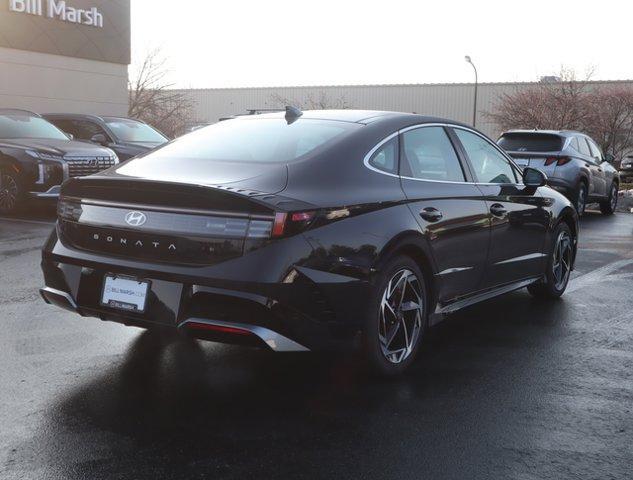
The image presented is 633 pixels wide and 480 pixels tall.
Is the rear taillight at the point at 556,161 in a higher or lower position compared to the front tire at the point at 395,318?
higher

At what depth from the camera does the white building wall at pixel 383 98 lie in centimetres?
6172

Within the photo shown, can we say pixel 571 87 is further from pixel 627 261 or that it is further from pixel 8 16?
pixel 627 261

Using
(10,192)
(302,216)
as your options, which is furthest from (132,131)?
(302,216)

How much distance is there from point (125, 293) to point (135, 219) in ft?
1.24

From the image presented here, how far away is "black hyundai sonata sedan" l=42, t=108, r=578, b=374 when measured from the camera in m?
3.90

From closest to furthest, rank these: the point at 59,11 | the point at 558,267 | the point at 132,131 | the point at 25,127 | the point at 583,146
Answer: the point at 558,267, the point at 25,127, the point at 583,146, the point at 132,131, the point at 59,11

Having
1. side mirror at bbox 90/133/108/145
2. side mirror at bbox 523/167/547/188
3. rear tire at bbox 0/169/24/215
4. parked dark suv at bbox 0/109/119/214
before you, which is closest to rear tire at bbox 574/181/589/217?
parked dark suv at bbox 0/109/119/214

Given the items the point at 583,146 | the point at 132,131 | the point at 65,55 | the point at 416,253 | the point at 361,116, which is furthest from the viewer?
the point at 65,55

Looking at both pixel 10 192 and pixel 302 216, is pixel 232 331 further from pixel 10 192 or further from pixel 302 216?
pixel 10 192

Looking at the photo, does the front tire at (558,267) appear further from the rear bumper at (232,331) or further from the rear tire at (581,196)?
the rear tire at (581,196)

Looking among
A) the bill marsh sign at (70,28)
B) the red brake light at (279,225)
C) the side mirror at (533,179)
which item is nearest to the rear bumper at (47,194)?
the side mirror at (533,179)

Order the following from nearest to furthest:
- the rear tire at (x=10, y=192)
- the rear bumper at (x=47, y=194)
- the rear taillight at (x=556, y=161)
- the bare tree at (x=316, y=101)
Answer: the rear bumper at (x=47, y=194) < the rear tire at (x=10, y=192) < the rear taillight at (x=556, y=161) < the bare tree at (x=316, y=101)

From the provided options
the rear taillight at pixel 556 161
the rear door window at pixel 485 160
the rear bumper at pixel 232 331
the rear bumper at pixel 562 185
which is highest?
the rear door window at pixel 485 160

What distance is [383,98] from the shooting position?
2603 inches
